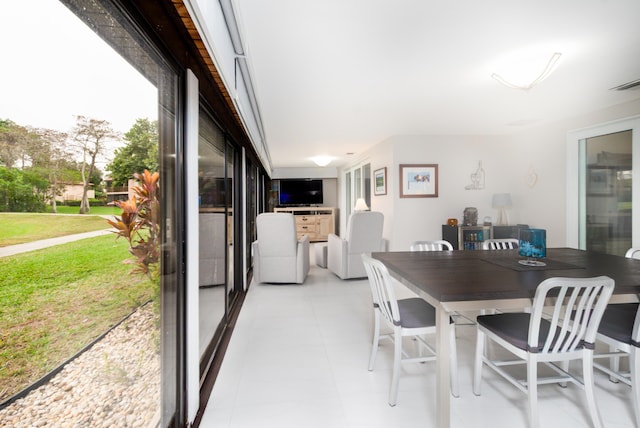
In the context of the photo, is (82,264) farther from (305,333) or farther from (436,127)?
(436,127)

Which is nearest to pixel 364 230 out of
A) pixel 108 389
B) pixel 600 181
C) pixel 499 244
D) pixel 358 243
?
pixel 358 243

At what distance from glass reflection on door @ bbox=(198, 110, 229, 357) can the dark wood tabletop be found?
1.32m

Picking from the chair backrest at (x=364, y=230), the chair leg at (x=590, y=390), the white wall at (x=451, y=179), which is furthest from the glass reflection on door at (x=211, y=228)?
the white wall at (x=451, y=179)

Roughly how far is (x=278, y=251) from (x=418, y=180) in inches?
105

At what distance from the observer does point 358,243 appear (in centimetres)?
484

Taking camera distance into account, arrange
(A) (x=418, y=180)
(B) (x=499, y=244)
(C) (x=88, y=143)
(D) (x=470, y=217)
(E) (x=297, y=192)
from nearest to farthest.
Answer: (C) (x=88, y=143), (B) (x=499, y=244), (D) (x=470, y=217), (A) (x=418, y=180), (E) (x=297, y=192)

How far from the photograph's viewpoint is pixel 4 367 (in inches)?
23.4

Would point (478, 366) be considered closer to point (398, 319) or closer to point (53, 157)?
point (398, 319)

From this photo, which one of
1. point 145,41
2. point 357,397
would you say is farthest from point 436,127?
point 145,41

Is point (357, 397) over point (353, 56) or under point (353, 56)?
under

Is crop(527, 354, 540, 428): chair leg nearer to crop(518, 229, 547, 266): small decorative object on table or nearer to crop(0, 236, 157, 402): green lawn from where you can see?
crop(518, 229, 547, 266): small decorative object on table

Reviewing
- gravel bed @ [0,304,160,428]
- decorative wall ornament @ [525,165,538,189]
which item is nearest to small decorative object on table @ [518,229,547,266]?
gravel bed @ [0,304,160,428]

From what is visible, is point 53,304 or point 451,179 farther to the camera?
point 451,179

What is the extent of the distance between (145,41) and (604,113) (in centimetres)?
504
